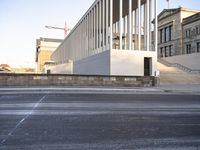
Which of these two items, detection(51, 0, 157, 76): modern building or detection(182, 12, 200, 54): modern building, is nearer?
detection(51, 0, 157, 76): modern building

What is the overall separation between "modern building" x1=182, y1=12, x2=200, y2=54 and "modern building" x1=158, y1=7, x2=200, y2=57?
3.81ft

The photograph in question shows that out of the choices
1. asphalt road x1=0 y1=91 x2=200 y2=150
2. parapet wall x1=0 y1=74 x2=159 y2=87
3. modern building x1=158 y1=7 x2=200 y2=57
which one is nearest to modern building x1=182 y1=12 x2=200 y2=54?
modern building x1=158 y1=7 x2=200 y2=57

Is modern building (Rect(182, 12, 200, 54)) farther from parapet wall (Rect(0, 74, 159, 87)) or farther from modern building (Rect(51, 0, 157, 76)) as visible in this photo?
parapet wall (Rect(0, 74, 159, 87))

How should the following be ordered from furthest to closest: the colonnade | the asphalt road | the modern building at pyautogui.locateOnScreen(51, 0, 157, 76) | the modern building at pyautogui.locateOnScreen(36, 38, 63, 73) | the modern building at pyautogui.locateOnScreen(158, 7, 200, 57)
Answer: the modern building at pyautogui.locateOnScreen(36, 38, 63, 73) → the modern building at pyautogui.locateOnScreen(158, 7, 200, 57) → the colonnade → the modern building at pyautogui.locateOnScreen(51, 0, 157, 76) → the asphalt road

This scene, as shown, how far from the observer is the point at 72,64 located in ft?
168

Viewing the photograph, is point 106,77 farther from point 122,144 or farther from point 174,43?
point 174,43

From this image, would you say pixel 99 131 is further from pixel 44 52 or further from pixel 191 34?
pixel 44 52

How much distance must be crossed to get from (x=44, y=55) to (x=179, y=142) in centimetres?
11592

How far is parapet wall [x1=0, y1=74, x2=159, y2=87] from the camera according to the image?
2242cm

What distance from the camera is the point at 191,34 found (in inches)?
2010

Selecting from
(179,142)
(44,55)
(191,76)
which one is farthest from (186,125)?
(44,55)

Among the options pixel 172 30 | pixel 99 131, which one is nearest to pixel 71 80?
pixel 99 131

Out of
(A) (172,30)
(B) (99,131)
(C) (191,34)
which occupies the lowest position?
(B) (99,131)

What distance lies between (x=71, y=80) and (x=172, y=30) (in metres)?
42.0
